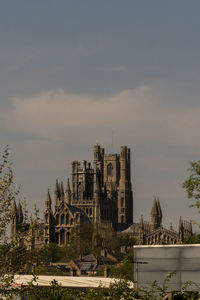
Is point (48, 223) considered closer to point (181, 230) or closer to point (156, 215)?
point (156, 215)

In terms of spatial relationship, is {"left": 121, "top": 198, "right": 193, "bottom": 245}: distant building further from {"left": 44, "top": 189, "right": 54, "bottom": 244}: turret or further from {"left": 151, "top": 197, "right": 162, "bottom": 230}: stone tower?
{"left": 44, "top": 189, "right": 54, "bottom": 244}: turret

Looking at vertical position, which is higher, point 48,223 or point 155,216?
point 155,216

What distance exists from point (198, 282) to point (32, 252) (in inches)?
380

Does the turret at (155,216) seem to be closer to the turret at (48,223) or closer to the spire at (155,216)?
the spire at (155,216)

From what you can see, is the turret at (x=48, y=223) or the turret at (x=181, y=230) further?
the turret at (x=48, y=223)

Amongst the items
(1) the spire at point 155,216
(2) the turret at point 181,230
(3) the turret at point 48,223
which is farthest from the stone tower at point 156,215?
(3) the turret at point 48,223

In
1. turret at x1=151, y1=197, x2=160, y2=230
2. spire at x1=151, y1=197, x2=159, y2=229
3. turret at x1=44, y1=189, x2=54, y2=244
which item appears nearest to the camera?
turret at x1=151, y1=197, x2=160, y2=230

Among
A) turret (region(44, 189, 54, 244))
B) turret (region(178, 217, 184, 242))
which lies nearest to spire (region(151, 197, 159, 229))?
turret (region(178, 217, 184, 242))

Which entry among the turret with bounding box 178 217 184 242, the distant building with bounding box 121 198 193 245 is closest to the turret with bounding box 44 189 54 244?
the distant building with bounding box 121 198 193 245

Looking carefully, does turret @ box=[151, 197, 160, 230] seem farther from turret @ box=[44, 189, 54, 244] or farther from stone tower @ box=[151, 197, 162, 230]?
turret @ box=[44, 189, 54, 244]

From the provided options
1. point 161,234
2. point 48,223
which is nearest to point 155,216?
point 161,234

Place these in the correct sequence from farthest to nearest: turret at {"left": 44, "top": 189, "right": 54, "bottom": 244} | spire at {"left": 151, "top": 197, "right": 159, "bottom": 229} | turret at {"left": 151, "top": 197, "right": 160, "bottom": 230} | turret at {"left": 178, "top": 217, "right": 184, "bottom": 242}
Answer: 1. turret at {"left": 44, "top": 189, "right": 54, "bottom": 244}
2. spire at {"left": 151, "top": 197, "right": 159, "bottom": 229}
3. turret at {"left": 151, "top": 197, "right": 160, "bottom": 230}
4. turret at {"left": 178, "top": 217, "right": 184, "bottom": 242}

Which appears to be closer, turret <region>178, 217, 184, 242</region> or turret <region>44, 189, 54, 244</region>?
turret <region>178, 217, 184, 242</region>

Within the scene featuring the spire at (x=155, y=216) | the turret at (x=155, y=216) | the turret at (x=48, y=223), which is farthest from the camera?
the turret at (x=48, y=223)
